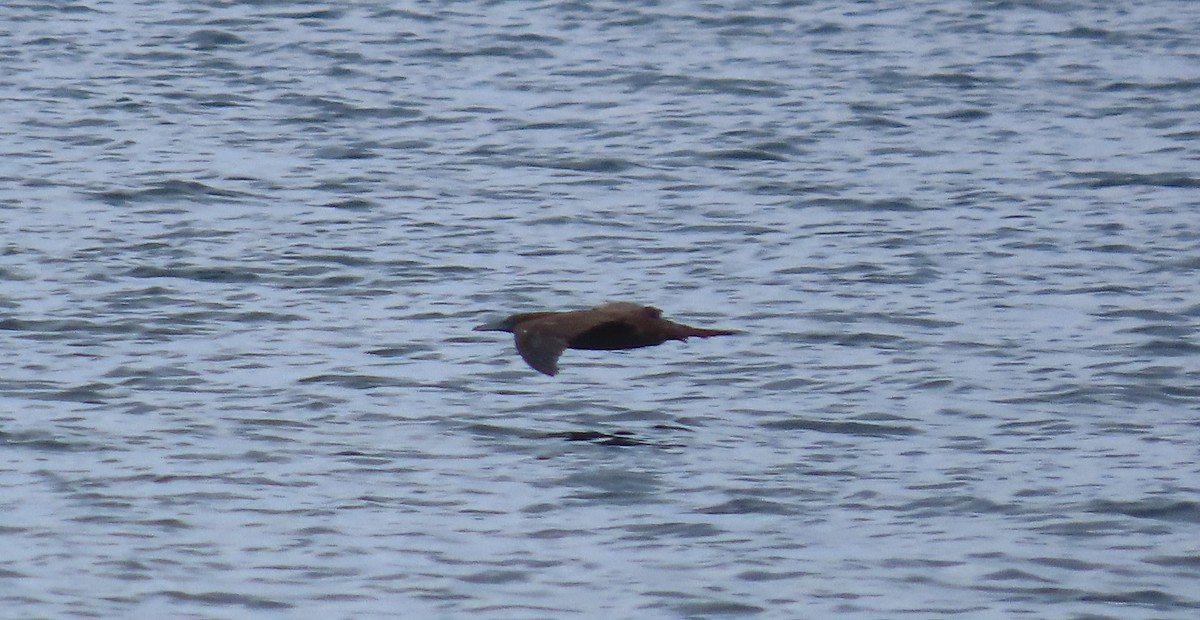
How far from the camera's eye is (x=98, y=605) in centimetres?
905

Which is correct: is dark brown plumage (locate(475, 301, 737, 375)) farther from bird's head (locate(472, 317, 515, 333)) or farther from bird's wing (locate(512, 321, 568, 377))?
bird's head (locate(472, 317, 515, 333))

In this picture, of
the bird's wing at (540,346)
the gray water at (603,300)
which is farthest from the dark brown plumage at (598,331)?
the gray water at (603,300)

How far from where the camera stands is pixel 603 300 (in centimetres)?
1398

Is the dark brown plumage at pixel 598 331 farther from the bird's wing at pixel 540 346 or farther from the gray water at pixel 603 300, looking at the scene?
the gray water at pixel 603 300

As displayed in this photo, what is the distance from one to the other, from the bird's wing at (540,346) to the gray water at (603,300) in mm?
355

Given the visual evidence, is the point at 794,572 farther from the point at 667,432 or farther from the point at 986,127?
the point at 986,127

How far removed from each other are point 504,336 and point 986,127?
23.0ft

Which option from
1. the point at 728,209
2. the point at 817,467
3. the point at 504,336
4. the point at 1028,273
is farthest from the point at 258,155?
the point at 817,467

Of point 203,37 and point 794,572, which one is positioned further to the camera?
point 203,37

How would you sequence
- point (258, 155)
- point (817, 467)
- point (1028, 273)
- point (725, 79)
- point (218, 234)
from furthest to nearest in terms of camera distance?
point (725, 79) < point (258, 155) < point (218, 234) < point (1028, 273) < point (817, 467)

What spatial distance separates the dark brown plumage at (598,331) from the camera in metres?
11.6

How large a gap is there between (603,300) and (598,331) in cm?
224

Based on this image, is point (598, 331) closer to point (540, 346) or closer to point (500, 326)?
point (540, 346)

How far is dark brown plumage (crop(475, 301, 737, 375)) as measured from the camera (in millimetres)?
11641
